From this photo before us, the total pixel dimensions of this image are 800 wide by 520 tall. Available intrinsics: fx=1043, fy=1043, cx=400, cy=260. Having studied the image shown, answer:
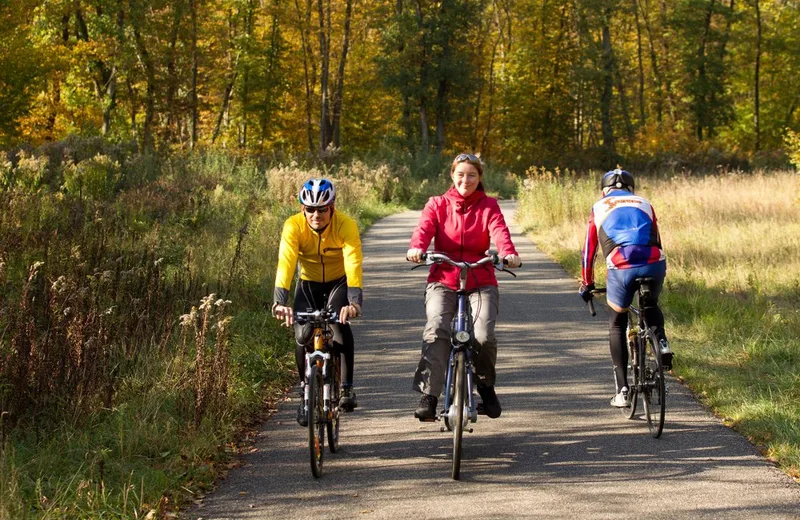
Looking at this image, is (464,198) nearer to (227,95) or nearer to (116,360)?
(116,360)

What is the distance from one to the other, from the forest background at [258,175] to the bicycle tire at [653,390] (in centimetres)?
65

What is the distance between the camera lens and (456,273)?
682 centimetres

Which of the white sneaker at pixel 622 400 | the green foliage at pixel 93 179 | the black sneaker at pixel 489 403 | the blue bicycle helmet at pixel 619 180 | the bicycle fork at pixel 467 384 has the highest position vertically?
the green foliage at pixel 93 179

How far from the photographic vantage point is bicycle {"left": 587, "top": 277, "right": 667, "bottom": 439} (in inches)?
281

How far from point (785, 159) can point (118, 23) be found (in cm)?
3042

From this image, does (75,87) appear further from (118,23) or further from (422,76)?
(422,76)

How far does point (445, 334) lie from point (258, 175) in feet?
68.7

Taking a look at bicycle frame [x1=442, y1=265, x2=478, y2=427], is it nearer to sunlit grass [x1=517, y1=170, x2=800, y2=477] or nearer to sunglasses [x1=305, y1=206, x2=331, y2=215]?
sunglasses [x1=305, y1=206, x2=331, y2=215]

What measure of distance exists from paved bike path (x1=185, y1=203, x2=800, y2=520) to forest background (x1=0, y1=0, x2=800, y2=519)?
34 cm

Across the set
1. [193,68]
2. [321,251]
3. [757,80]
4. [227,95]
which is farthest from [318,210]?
[757,80]

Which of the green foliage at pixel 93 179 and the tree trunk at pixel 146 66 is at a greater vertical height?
the tree trunk at pixel 146 66

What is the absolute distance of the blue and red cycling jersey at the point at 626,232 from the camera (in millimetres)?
7246

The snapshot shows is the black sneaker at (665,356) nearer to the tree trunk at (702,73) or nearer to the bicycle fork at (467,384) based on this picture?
the bicycle fork at (467,384)

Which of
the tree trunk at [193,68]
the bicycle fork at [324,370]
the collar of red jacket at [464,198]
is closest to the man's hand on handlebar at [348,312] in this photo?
the bicycle fork at [324,370]
